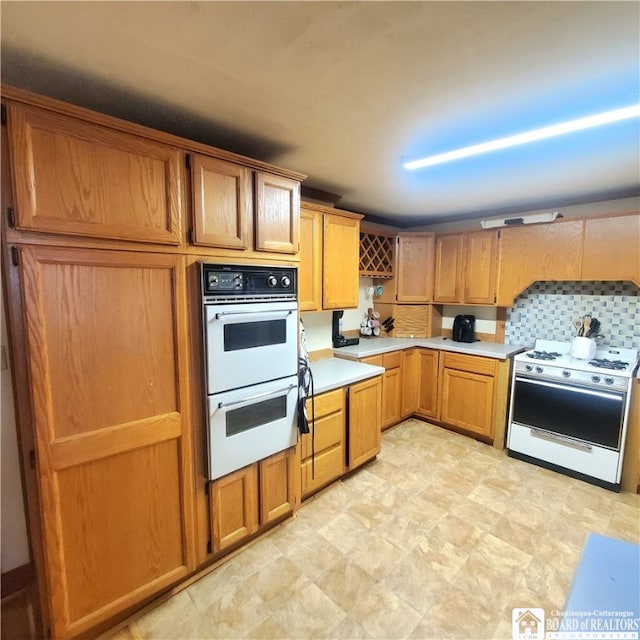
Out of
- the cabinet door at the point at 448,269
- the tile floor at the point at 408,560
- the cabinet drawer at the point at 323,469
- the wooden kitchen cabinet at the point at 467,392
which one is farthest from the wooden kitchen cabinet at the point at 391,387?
the cabinet drawer at the point at 323,469

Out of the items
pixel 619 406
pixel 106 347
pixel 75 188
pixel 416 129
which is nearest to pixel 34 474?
pixel 106 347

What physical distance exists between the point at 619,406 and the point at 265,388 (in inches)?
104

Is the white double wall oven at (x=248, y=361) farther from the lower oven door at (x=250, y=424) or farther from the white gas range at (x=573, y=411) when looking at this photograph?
the white gas range at (x=573, y=411)

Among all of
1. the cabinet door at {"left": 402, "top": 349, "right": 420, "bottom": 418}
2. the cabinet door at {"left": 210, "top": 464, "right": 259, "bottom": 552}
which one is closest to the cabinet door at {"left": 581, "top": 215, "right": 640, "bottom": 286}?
the cabinet door at {"left": 402, "top": 349, "right": 420, "bottom": 418}

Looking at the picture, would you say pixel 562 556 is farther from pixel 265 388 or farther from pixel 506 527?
pixel 265 388

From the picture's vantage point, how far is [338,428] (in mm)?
2475

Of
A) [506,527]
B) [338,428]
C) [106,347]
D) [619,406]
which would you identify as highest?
[106,347]

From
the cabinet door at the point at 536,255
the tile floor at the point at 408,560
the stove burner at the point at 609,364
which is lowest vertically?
the tile floor at the point at 408,560

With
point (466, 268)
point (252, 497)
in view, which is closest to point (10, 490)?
point (252, 497)

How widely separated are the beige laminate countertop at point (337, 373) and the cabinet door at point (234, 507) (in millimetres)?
695

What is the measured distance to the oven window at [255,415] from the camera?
1.76m

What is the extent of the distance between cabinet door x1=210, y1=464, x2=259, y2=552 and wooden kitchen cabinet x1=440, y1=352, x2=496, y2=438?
2.35 metres

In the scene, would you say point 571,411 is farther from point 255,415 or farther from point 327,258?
point 255,415

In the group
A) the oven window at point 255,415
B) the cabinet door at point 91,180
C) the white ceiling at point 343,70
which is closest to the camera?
the white ceiling at point 343,70
